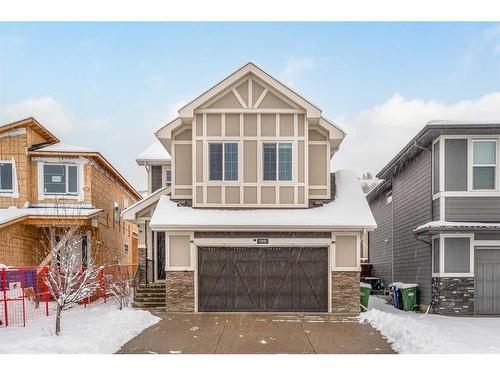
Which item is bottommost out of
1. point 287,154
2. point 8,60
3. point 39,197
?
point 39,197

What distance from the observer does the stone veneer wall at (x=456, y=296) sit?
1388 centimetres

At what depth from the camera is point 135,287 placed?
1636 cm

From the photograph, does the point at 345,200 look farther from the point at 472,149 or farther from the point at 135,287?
the point at 135,287

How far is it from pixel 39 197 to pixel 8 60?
6.15 metres

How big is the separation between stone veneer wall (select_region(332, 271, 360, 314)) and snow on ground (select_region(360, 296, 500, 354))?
60cm

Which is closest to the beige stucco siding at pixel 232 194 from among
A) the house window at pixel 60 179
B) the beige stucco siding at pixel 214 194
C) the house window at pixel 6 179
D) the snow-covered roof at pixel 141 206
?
the beige stucco siding at pixel 214 194

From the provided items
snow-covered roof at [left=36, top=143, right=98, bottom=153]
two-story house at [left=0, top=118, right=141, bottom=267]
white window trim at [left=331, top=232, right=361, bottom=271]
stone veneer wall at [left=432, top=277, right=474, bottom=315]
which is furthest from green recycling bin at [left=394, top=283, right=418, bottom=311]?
snow-covered roof at [left=36, top=143, right=98, bottom=153]

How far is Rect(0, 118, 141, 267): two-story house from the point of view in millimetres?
17984

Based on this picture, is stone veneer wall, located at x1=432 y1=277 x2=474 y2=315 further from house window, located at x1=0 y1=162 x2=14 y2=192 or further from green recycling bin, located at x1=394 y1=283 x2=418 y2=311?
house window, located at x1=0 y1=162 x2=14 y2=192

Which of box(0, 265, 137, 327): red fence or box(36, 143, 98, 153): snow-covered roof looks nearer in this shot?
box(0, 265, 137, 327): red fence

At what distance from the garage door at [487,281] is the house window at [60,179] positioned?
13.8 m

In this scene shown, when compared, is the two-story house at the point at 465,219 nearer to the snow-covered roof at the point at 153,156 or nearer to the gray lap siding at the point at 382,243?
the gray lap siding at the point at 382,243

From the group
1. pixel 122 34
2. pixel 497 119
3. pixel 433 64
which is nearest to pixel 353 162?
pixel 433 64

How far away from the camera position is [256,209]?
49.3 feet
